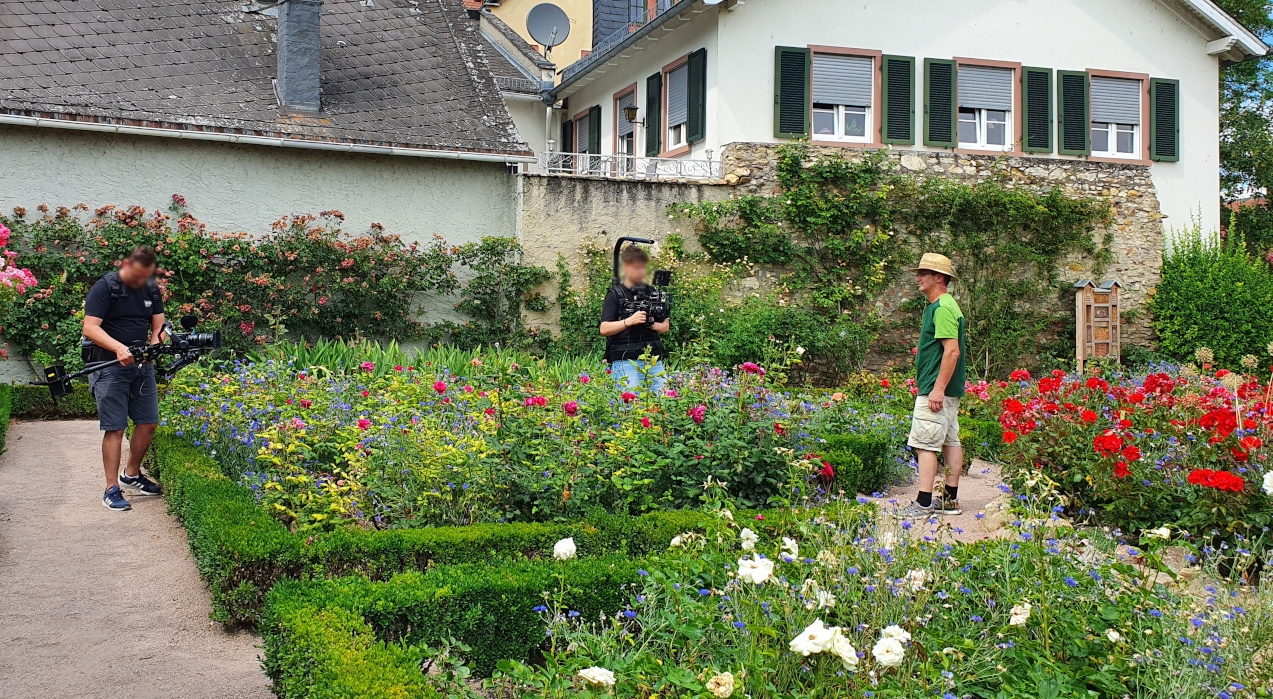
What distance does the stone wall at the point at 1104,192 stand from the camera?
49.5 feet

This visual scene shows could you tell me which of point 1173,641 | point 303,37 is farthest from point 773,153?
point 1173,641

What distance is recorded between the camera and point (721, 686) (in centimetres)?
252

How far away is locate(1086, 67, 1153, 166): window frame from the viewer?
16.2 m

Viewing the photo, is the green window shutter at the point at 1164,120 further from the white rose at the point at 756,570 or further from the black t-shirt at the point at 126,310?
the white rose at the point at 756,570

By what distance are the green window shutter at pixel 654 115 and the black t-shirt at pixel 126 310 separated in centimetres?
1060

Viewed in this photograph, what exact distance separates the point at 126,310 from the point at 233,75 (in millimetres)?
7841

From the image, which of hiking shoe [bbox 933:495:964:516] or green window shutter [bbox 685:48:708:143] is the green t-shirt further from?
green window shutter [bbox 685:48:708:143]

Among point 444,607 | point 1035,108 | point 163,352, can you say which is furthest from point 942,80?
point 444,607

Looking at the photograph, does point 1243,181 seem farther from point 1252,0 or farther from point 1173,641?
point 1173,641

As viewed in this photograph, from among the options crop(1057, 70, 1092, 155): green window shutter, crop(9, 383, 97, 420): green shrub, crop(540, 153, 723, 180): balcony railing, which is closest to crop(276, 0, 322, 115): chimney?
crop(540, 153, 723, 180): balcony railing

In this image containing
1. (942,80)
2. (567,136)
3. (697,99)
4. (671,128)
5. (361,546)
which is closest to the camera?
(361,546)

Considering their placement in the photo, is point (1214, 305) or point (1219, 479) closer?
point (1219, 479)

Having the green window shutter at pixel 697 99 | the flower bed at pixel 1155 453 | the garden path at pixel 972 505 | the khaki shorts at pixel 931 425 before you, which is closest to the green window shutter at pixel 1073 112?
the green window shutter at pixel 697 99

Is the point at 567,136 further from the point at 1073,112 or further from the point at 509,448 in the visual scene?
the point at 509,448
